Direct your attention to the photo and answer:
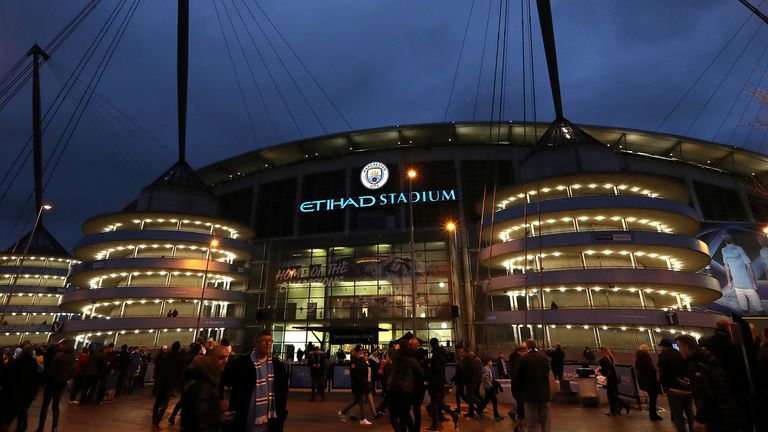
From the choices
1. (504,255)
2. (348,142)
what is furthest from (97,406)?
(348,142)

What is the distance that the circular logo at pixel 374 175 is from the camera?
4984 cm

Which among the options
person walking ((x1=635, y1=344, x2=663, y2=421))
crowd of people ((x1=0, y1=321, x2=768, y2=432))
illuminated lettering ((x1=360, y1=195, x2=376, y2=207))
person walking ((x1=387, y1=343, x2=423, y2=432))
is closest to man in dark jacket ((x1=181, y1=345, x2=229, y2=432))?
crowd of people ((x1=0, y1=321, x2=768, y2=432))

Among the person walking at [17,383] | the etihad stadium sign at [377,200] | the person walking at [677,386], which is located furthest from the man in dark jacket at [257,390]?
the etihad stadium sign at [377,200]

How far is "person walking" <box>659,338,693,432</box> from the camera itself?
7.62 m

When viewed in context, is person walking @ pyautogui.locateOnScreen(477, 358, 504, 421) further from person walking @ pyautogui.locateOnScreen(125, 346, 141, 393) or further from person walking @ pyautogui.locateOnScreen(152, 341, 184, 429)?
person walking @ pyautogui.locateOnScreen(125, 346, 141, 393)

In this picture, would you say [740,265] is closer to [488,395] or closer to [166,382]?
[488,395]

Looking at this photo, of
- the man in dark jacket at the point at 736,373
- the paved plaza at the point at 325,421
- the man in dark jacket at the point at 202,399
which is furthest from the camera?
the paved plaza at the point at 325,421

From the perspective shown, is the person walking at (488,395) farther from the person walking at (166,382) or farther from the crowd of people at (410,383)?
the person walking at (166,382)

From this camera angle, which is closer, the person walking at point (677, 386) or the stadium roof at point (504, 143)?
the person walking at point (677, 386)

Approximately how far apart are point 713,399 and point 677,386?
11.5 ft

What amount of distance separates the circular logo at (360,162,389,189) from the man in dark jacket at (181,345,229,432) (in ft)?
150

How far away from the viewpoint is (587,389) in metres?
13.6

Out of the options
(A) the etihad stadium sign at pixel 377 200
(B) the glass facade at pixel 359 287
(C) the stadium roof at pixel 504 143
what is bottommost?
(B) the glass facade at pixel 359 287

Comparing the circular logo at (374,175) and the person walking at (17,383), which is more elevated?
the circular logo at (374,175)
